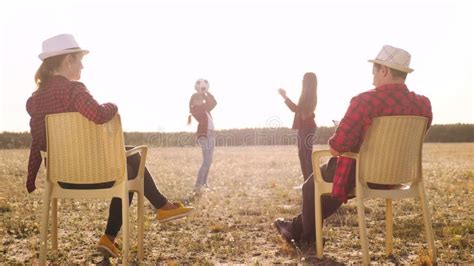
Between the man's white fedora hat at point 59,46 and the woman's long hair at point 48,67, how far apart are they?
0.20 ft

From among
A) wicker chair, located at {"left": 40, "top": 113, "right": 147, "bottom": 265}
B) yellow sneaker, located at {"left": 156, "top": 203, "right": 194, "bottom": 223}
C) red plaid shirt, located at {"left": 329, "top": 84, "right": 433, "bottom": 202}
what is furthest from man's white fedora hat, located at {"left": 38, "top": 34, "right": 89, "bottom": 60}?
red plaid shirt, located at {"left": 329, "top": 84, "right": 433, "bottom": 202}

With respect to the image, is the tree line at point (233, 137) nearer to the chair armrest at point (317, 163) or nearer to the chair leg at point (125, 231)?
the chair armrest at point (317, 163)

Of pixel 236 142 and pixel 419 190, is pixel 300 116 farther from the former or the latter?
pixel 236 142

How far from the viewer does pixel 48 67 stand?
5078mm

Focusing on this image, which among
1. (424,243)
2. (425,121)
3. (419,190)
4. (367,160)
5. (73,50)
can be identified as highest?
(73,50)

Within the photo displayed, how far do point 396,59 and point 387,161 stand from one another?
0.99m

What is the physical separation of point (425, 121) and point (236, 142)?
40.1 m

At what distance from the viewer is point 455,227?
6.82 m

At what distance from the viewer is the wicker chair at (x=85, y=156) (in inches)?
186

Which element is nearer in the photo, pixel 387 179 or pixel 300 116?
pixel 387 179

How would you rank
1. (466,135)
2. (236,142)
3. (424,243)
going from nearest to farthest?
(424,243) → (236,142) → (466,135)

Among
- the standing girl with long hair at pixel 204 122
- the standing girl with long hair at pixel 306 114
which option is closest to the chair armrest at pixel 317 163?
the standing girl with long hair at pixel 306 114

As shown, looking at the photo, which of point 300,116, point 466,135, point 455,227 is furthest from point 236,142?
point 455,227

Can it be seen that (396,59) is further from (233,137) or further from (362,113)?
(233,137)
